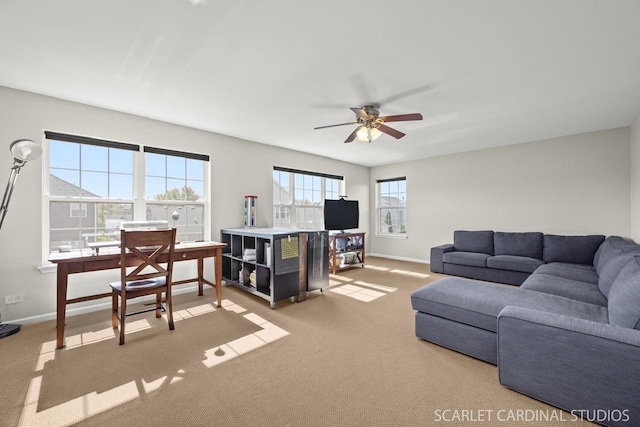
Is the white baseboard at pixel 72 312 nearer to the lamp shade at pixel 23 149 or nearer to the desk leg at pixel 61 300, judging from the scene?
the desk leg at pixel 61 300

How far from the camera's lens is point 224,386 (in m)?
1.84

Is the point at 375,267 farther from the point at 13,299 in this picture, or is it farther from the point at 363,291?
the point at 13,299

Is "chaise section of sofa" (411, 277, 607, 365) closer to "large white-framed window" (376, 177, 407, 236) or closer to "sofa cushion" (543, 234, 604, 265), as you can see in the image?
"sofa cushion" (543, 234, 604, 265)

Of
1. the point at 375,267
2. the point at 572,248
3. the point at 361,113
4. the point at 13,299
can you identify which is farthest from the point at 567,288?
the point at 13,299

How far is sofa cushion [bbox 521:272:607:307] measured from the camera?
93.4 inches

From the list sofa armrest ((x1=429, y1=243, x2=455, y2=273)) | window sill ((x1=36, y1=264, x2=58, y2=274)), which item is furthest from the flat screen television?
window sill ((x1=36, y1=264, x2=58, y2=274))

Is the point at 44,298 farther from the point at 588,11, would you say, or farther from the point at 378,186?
the point at 378,186

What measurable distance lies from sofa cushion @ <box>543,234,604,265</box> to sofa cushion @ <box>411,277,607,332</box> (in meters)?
2.53

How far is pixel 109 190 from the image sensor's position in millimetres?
3393

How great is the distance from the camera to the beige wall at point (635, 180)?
350 cm

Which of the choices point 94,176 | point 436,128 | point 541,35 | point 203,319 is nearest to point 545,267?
point 436,128

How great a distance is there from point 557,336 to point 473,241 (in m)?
3.81

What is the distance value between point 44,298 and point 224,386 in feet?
8.54

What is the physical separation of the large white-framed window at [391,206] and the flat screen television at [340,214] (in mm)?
1434
